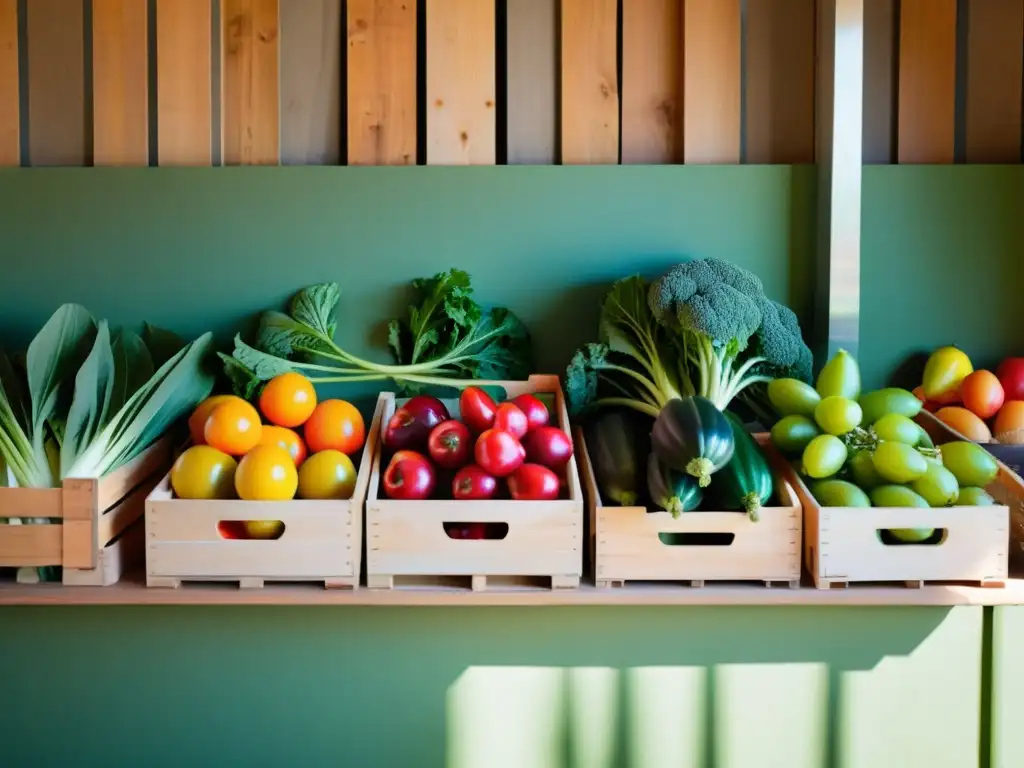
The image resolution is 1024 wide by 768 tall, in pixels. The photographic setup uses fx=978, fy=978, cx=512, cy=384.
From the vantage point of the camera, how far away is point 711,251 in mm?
2361

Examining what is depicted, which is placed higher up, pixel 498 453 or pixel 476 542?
pixel 498 453

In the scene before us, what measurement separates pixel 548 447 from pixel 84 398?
92cm

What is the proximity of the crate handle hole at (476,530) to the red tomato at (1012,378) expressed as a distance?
1.22 metres

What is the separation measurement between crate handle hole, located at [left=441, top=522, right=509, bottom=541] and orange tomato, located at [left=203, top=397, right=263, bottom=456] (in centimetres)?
42

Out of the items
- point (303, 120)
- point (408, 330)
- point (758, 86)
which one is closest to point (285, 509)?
point (408, 330)

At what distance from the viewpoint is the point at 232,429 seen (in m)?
1.88

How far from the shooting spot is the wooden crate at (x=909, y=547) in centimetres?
174

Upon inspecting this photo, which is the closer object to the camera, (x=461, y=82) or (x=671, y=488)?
(x=671, y=488)

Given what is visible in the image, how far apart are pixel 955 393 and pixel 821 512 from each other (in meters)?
0.72

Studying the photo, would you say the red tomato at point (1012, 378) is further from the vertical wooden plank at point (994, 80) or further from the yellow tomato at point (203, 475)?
the yellow tomato at point (203, 475)

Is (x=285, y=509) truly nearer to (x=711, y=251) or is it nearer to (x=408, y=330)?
(x=408, y=330)

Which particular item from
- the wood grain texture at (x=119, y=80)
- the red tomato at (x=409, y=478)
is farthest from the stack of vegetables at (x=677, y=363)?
the wood grain texture at (x=119, y=80)

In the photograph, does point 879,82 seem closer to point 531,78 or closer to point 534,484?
point 531,78

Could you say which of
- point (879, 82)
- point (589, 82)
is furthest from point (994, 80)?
point (589, 82)
